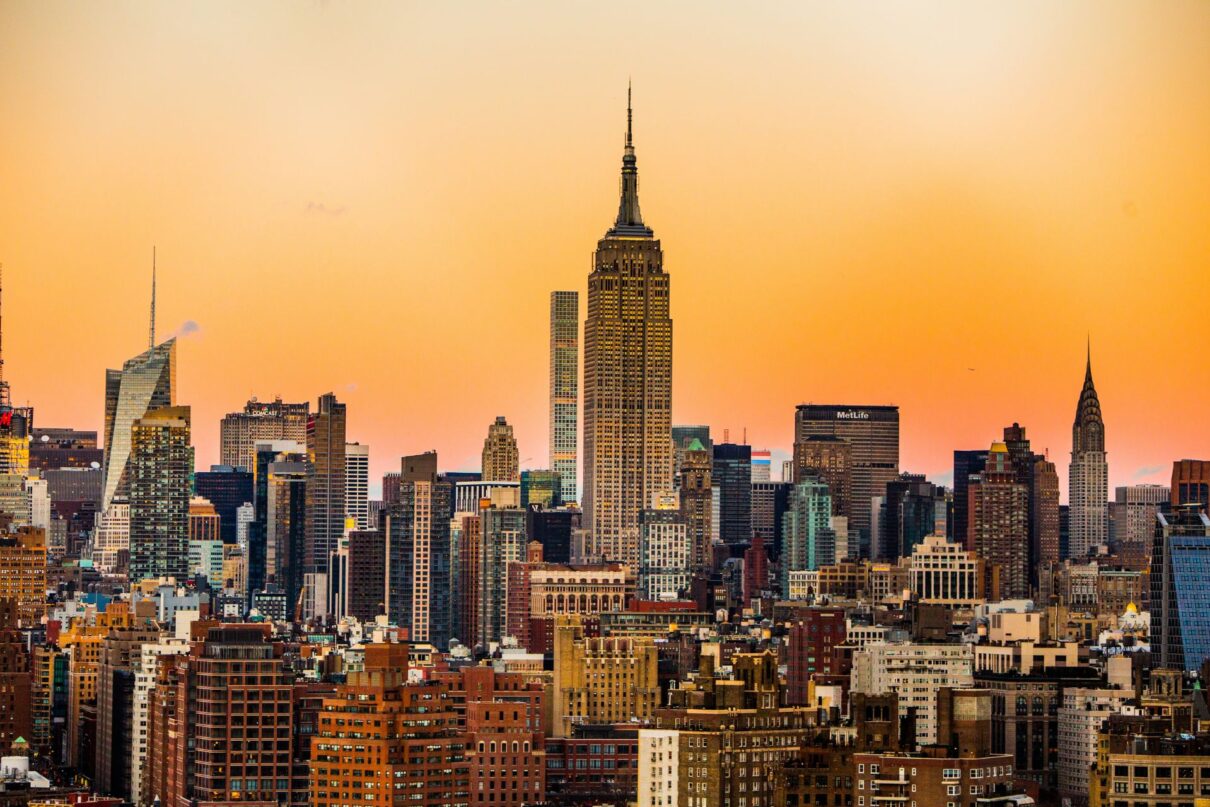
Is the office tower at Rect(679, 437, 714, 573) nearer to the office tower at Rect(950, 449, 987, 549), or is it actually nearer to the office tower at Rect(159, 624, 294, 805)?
the office tower at Rect(950, 449, 987, 549)

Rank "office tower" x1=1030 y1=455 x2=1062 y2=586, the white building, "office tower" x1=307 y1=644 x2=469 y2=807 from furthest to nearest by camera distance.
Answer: "office tower" x1=1030 y1=455 x2=1062 y2=586, the white building, "office tower" x1=307 y1=644 x2=469 y2=807

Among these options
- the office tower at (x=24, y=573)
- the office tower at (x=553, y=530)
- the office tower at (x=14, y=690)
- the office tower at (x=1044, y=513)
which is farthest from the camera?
the office tower at (x=553, y=530)

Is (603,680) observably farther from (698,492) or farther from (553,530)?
(698,492)

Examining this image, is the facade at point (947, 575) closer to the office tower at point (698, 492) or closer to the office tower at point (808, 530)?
the office tower at point (808, 530)

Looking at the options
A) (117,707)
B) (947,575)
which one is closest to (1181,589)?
(117,707)

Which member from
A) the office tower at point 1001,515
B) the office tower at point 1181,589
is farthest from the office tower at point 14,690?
the office tower at point 1001,515

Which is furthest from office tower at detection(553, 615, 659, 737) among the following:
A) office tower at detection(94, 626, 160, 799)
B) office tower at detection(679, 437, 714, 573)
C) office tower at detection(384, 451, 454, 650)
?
office tower at detection(679, 437, 714, 573)
